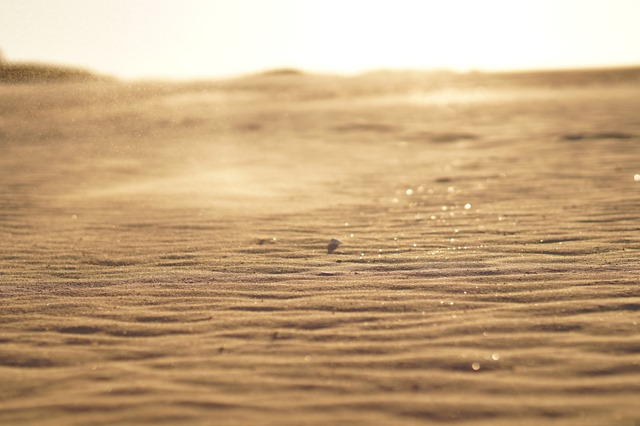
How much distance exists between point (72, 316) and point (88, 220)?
3032mm

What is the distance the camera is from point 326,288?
15.0ft

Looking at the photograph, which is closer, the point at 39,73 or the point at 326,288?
the point at 326,288

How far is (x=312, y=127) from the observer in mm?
16484

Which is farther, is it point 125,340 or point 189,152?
point 189,152

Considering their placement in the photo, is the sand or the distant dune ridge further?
the distant dune ridge

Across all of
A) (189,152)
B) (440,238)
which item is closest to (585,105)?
(189,152)

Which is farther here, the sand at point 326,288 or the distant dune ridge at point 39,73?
the distant dune ridge at point 39,73

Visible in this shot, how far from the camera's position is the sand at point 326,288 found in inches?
120

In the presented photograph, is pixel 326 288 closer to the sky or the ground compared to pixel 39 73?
closer to the ground

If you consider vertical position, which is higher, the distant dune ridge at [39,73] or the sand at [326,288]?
the distant dune ridge at [39,73]

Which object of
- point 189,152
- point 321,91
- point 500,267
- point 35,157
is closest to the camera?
point 500,267

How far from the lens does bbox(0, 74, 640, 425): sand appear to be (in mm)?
3049

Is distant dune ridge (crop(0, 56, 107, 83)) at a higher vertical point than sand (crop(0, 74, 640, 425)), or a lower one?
higher

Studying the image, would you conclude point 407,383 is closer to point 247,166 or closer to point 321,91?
point 247,166
